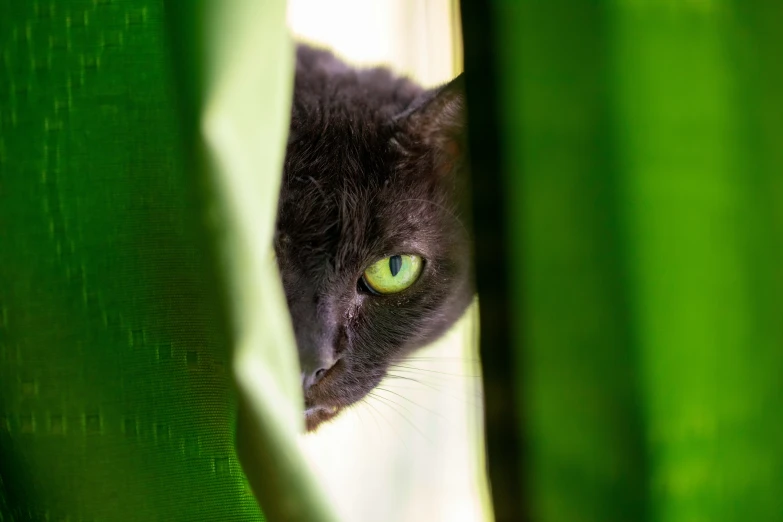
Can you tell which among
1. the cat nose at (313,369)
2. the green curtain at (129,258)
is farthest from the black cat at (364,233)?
the green curtain at (129,258)

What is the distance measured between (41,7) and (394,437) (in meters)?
0.71

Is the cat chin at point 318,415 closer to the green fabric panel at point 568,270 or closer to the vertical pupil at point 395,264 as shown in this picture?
the vertical pupil at point 395,264

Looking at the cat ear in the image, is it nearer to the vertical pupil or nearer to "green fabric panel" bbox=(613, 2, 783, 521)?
the vertical pupil

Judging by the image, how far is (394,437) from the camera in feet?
2.83

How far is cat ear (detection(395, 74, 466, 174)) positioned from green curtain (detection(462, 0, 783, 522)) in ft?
1.10

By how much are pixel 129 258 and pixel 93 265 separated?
24 millimetres

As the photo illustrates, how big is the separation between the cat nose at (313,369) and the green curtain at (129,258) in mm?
273

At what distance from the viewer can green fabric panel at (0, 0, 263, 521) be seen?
0.38 meters

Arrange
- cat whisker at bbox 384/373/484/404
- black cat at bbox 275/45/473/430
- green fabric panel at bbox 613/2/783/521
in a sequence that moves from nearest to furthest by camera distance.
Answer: green fabric panel at bbox 613/2/783/521 < cat whisker at bbox 384/373/484/404 < black cat at bbox 275/45/473/430

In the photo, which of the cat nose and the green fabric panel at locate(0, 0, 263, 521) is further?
the cat nose

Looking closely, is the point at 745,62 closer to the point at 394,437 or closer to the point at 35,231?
the point at 35,231

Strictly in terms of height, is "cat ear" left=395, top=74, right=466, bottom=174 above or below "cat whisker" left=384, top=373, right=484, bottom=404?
above

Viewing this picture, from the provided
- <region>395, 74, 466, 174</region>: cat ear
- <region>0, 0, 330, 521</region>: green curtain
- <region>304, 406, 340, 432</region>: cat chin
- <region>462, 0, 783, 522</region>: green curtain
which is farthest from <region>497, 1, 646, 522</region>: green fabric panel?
<region>304, 406, 340, 432</region>: cat chin

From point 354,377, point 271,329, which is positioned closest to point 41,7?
point 271,329
